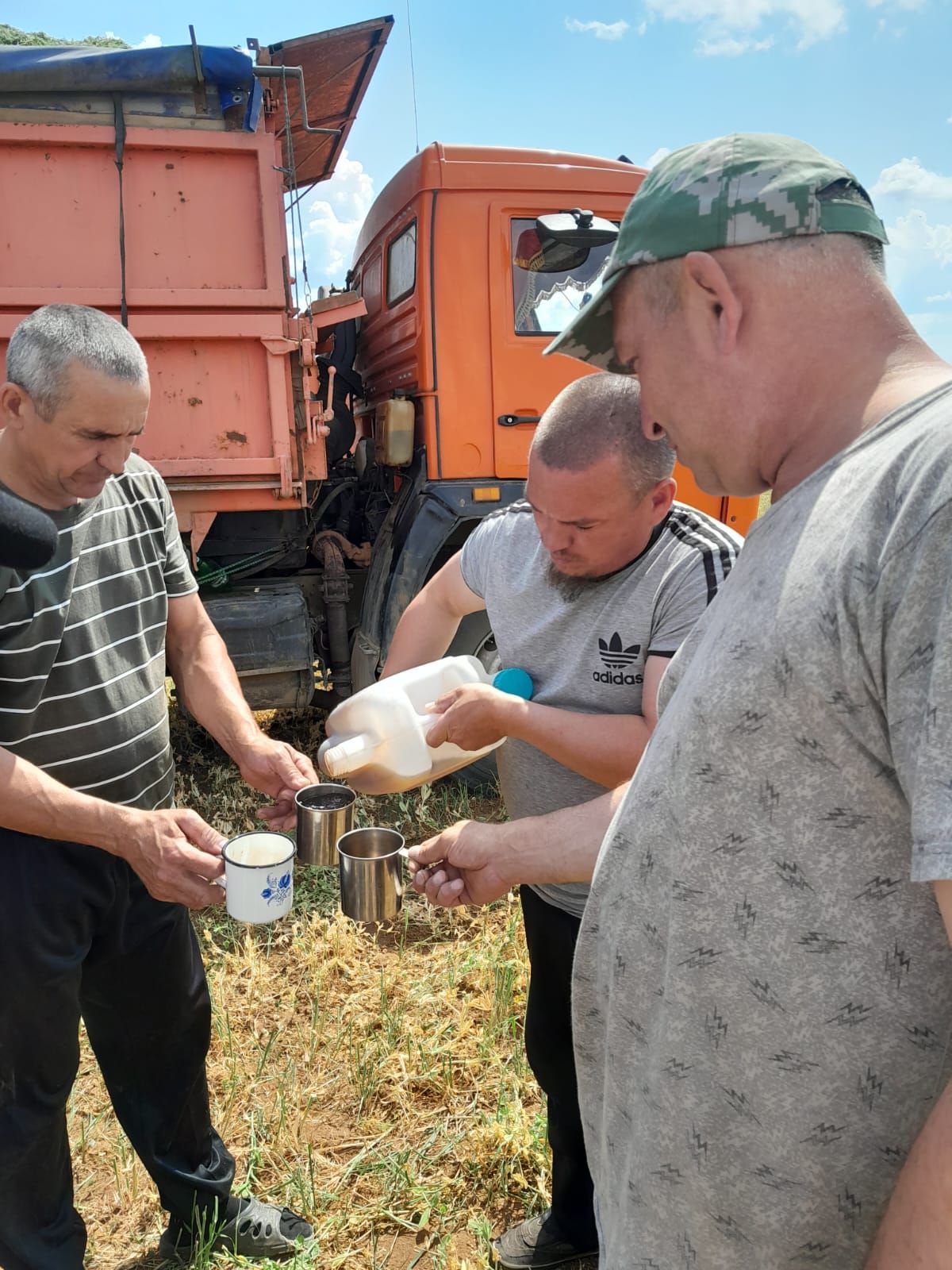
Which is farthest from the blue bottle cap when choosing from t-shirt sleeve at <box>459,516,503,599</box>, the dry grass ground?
the dry grass ground

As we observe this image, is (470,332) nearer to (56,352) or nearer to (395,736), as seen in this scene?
(56,352)

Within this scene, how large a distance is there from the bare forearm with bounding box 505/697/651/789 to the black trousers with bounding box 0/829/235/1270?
997 mm

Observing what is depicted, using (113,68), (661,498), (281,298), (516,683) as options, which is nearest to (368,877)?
(516,683)

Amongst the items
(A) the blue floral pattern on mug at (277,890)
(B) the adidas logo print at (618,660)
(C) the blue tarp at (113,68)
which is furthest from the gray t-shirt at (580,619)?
(C) the blue tarp at (113,68)

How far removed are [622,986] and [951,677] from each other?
23.2 inches

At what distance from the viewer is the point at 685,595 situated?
5.18 ft

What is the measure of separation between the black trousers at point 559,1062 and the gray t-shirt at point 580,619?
106mm

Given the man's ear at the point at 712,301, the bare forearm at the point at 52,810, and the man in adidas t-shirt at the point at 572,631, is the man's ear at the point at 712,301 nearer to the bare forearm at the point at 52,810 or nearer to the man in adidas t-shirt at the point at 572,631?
the man in adidas t-shirt at the point at 572,631

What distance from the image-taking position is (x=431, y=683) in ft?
6.28

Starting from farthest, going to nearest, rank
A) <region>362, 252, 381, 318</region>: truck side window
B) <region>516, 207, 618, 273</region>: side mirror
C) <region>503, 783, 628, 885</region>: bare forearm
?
<region>362, 252, 381, 318</region>: truck side window
<region>516, 207, 618, 273</region>: side mirror
<region>503, 783, 628, 885</region>: bare forearm

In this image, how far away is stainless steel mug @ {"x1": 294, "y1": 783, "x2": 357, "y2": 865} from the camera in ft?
5.99

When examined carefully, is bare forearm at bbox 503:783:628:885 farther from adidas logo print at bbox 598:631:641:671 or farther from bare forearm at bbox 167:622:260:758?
bare forearm at bbox 167:622:260:758

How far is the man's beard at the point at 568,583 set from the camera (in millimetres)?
1737

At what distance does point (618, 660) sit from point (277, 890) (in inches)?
32.1
